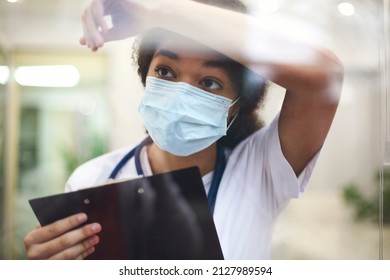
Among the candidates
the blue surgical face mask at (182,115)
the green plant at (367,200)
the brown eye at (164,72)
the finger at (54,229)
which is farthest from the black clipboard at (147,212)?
the green plant at (367,200)

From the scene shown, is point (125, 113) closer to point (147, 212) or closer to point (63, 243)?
point (147, 212)

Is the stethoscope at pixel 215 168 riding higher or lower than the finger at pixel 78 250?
higher

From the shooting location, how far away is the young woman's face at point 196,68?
2055mm

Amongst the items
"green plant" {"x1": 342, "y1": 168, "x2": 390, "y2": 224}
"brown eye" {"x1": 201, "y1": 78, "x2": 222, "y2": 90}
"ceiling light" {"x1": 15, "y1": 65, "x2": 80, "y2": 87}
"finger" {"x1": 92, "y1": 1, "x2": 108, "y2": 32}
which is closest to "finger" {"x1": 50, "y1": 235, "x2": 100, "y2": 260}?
"ceiling light" {"x1": 15, "y1": 65, "x2": 80, "y2": 87}

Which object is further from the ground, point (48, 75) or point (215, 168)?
point (48, 75)

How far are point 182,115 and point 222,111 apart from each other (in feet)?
0.56

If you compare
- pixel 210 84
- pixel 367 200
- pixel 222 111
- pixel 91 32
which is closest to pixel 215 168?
pixel 222 111

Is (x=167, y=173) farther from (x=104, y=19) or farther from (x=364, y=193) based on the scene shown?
(x=364, y=193)

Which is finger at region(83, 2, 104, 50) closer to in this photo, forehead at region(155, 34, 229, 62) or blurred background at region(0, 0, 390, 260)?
blurred background at region(0, 0, 390, 260)

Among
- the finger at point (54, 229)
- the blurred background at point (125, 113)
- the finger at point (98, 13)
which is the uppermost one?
the finger at point (98, 13)

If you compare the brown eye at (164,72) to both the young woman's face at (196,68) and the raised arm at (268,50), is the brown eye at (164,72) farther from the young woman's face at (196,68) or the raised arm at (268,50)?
the raised arm at (268,50)

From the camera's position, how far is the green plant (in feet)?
6.97

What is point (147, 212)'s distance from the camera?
83.8 inches
